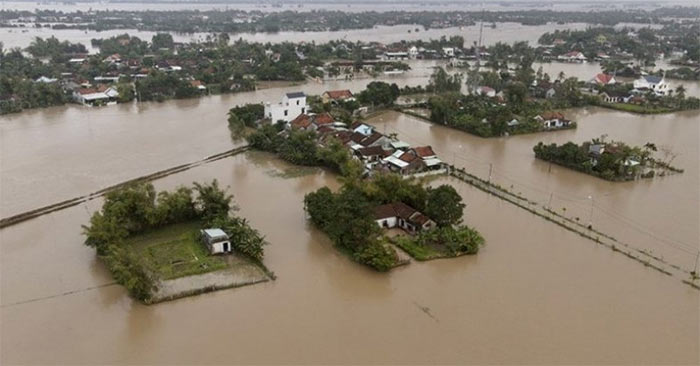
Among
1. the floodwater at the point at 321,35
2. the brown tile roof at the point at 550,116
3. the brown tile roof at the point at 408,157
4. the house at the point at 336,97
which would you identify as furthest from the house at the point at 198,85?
the floodwater at the point at 321,35

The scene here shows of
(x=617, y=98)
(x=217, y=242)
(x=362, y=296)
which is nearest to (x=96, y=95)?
(x=217, y=242)

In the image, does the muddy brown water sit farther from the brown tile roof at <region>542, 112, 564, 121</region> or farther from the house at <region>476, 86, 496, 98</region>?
the house at <region>476, 86, 496, 98</region>

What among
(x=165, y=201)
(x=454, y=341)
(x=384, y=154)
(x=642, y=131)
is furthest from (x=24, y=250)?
(x=642, y=131)

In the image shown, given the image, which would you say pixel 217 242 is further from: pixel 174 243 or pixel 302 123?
pixel 302 123

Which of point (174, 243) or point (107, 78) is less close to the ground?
point (107, 78)

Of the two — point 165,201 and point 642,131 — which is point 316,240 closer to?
point 165,201

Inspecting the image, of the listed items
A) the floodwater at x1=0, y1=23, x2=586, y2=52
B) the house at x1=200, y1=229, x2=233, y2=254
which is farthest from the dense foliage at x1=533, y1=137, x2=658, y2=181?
the floodwater at x1=0, y1=23, x2=586, y2=52
